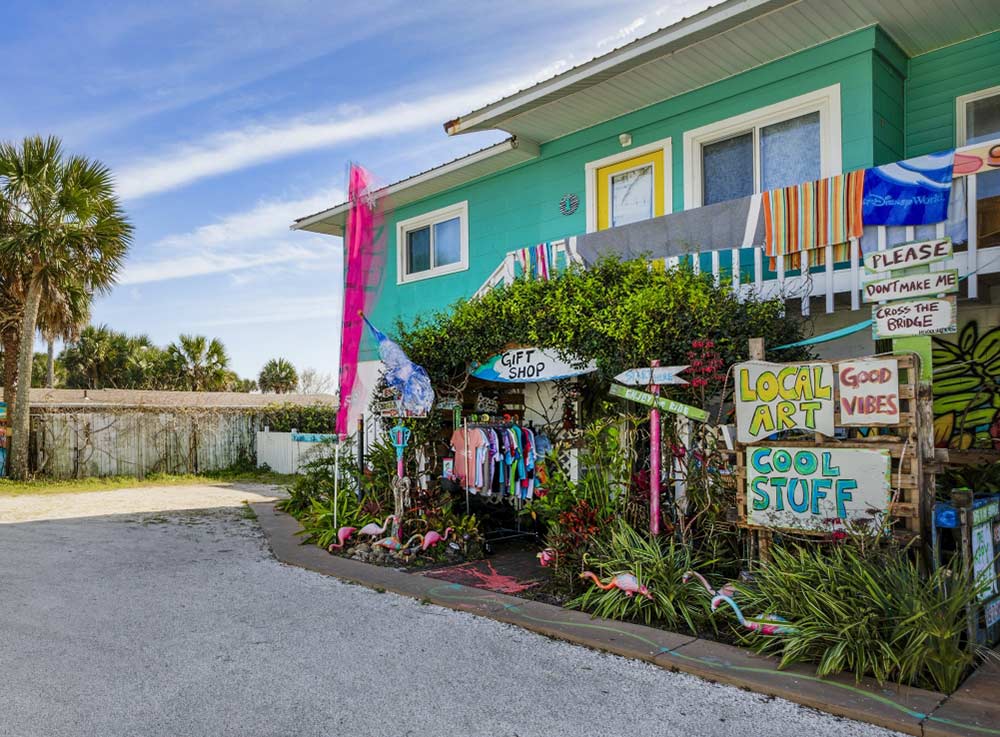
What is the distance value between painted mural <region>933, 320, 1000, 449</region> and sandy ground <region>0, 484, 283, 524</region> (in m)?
12.0

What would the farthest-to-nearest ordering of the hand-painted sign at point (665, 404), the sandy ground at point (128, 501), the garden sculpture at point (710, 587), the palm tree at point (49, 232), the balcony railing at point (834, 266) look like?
the palm tree at point (49, 232)
the sandy ground at point (128, 501)
the balcony railing at point (834, 266)
the hand-painted sign at point (665, 404)
the garden sculpture at point (710, 587)

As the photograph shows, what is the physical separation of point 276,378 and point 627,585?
40.7 metres

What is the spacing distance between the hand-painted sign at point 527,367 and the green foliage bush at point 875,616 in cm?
281

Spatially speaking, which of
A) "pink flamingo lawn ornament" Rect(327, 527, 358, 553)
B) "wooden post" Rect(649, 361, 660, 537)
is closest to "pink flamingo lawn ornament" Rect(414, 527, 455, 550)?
"pink flamingo lawn ornament" Rect(327, 527, 358, 553)

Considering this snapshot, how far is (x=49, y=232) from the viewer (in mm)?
15977

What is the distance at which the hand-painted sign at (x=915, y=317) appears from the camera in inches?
179

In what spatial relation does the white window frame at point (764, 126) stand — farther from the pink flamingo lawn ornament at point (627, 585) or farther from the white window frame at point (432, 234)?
the pink flamingo lawn ornament at point (627, 585)

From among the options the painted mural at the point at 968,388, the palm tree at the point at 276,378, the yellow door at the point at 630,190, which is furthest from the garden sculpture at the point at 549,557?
the palm tree at the point at 276,378

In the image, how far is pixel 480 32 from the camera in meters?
9.23

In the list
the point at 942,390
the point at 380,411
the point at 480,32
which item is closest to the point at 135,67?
the point at 480,32

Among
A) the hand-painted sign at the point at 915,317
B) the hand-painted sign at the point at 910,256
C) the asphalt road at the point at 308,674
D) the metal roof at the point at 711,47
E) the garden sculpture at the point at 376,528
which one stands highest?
the metal roof at the point at 711,47

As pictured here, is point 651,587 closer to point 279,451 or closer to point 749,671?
point 749,671

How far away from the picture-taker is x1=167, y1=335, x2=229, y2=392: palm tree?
34156mm

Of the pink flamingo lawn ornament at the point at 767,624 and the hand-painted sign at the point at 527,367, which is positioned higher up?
the hand-painted sign at the point at 527,367
